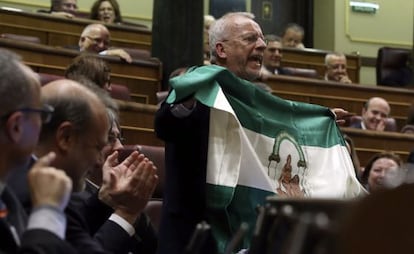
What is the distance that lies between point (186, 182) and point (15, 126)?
117 cm

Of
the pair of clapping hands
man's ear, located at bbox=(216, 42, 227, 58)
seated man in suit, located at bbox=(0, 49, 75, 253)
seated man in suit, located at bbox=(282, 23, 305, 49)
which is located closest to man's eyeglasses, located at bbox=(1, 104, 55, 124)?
seated man in suit, located at bbox=(0, 49, 75, 253)

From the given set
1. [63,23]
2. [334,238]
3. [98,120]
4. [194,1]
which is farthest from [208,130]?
[63,23]

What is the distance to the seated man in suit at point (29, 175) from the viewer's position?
1454mm

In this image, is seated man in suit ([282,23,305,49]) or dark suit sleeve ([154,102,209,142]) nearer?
dark suit sleeve ([154,102,209,142])

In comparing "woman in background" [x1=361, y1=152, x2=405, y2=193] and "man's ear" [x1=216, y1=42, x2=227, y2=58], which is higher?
"man's ear" [x1=216, y1=42, x2=227, y2=58]

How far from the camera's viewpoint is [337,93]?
7.23 m

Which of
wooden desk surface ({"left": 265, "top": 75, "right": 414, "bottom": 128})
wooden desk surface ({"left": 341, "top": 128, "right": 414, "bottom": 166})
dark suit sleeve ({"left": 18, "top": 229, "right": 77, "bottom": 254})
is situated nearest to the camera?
dark suit sleeve ({"left": 18, "top": 229, "right": 77, "bottom": 254})

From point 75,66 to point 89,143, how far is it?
1.99 metres

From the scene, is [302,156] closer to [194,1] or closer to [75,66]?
[75,66]

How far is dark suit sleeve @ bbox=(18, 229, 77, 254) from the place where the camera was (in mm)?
1423

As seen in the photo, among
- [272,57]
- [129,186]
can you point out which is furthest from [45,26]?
[129,186]

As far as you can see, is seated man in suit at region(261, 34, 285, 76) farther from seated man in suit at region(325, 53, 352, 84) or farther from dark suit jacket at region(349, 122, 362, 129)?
dark suit jacket at region(349, 122, 362, 129)

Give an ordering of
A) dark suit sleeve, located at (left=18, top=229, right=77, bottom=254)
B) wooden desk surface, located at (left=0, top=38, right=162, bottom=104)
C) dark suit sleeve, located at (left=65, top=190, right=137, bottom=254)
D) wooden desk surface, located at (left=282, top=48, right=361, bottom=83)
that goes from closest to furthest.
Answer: dark suit sleeve, located at (left=18, top=229, right=77, bottom=254) < dark suit sleeve, located at (left=65, top=190, right=137, bottom=254) < wooden desk surface, located at (left=0, top=38, right=162, bottom=104) < wooden desk surface, located at (left=282, top=48, right=361, bottom=83)

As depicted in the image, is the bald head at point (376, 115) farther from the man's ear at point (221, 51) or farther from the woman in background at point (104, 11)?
the man's ear at point (221, 51)
